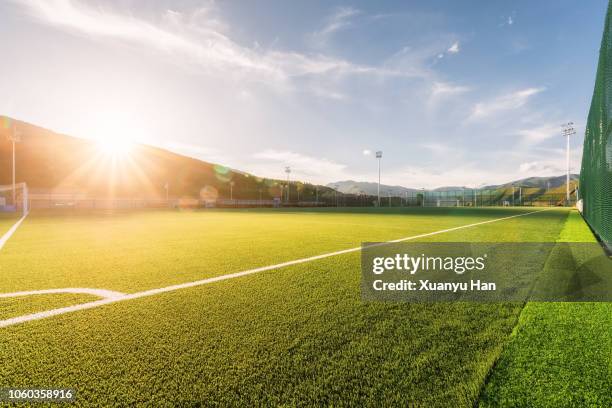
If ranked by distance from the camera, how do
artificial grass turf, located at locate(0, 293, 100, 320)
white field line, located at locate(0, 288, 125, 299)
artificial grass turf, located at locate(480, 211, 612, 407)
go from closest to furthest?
artificial grass turf, located at locate(480, 211, 612, 407) < artificial grass turf, located at locate(0, 293, 100, 320) < white field line, located at locate(0, 288, 125, 299)

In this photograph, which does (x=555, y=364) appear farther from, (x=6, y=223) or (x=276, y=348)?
(x=6, y=223)

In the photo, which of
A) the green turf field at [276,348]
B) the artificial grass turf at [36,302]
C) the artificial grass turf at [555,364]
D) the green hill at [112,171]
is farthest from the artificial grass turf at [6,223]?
the green hill at [112,171]

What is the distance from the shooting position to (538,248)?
5629 mm

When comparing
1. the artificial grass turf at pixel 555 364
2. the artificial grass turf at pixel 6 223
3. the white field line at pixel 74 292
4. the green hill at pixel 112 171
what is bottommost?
the artificial grass turf at pixel 6 223

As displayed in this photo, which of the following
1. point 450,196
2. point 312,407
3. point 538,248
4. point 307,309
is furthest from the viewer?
point 450,196

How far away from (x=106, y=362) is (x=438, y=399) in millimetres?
1711

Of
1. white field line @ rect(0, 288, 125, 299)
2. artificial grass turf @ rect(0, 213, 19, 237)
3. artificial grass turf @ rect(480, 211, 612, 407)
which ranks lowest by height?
artificial grass turf @ rect(0, 213, 19, 237)

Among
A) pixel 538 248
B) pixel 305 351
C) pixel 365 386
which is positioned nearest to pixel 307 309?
pixel 305 351

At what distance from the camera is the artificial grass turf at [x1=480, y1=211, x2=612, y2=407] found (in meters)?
1.38

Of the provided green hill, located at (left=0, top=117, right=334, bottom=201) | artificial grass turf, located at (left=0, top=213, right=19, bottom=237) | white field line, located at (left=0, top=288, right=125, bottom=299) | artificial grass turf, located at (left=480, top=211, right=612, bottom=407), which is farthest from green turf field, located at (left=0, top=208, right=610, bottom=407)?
green hill, located at (left=0, top=117, right=334, bottom=201)

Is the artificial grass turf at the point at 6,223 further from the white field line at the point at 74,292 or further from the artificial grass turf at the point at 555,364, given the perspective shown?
the artificial grass turf at the point at 555,364

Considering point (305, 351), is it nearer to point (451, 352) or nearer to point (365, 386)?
point (365, 386)

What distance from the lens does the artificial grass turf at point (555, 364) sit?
138 cm

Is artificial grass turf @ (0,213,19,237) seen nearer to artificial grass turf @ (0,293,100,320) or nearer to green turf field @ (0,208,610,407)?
artificial grass turf @ (0,293,100,320)
